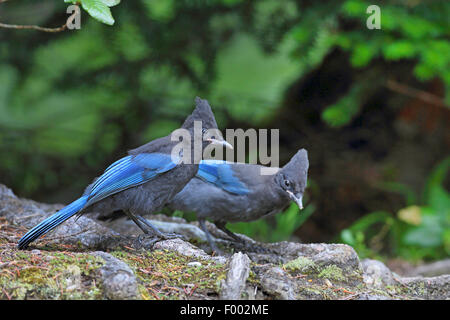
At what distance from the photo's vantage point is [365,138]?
7637mm

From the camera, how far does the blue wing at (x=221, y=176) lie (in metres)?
4.57

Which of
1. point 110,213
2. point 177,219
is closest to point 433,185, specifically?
point 177,219

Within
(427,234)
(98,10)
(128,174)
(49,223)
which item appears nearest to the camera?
(98,10)

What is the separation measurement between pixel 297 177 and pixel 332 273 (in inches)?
36.4

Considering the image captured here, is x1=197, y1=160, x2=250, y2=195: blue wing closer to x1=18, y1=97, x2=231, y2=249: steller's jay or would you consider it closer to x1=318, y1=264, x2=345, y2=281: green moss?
x1=18, y1=97, x2=231, y2=249: steller's jay

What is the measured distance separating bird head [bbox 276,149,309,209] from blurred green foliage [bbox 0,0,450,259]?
121cm

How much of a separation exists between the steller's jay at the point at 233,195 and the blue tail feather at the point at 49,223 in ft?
3.89

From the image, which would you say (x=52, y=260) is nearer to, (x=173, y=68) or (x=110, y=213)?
(x=110, y=213)

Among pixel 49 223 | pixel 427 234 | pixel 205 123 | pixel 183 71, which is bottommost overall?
pixel 427 234

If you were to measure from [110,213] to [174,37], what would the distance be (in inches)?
82.0

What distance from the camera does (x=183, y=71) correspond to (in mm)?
5609

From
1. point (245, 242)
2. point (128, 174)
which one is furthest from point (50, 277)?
point (245, 242)

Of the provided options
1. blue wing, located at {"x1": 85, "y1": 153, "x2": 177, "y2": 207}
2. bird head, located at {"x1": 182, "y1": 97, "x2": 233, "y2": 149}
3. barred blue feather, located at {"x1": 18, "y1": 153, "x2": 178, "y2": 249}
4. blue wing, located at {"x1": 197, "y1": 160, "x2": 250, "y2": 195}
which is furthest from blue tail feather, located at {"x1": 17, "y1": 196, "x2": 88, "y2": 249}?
blue wing, located at {"x1": 197, "y1": 160, "x2": 250, "y2": 195}

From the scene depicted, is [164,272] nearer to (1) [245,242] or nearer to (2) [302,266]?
(2) [302,266]
